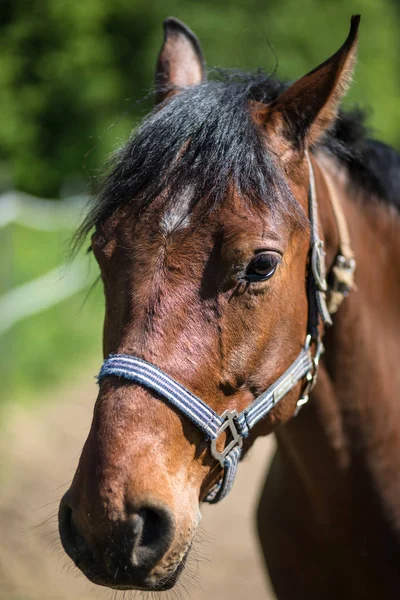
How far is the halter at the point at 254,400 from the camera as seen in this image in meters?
1.72

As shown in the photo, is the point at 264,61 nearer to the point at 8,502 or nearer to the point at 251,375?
the point at 8,502

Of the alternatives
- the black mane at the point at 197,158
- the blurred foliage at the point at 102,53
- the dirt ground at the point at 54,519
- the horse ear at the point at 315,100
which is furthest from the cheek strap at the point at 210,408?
the blurred foliage at the point at 102,53

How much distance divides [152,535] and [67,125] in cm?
1193

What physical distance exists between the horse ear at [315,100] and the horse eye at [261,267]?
43cm

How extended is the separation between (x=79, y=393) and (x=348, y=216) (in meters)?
4.91

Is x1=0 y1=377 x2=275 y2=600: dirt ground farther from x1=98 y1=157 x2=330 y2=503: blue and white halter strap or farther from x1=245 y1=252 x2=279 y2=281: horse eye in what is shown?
Answer: x1=245 y1=252 x2=279 y2=281: horse eye

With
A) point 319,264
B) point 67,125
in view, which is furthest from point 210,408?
point 67,125

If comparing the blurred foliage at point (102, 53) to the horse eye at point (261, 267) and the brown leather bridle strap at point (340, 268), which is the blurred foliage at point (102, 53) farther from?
the horse eye at point (261, 267)

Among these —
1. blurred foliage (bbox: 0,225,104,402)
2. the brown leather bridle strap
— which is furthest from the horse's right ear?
blurred foliage (bbox: 0,225,104,402)

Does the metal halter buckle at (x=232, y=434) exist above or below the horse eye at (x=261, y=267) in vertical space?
below

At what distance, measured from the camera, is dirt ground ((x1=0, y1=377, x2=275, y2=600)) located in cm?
434

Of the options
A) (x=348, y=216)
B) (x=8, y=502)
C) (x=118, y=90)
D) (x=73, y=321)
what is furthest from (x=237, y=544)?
(x=118, y=90)

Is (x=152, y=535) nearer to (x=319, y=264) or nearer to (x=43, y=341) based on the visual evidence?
(x=319, y=264)

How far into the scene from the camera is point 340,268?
228 centimetres
